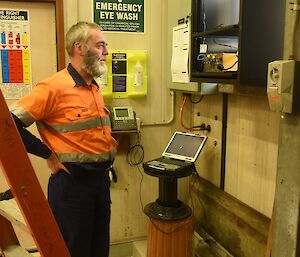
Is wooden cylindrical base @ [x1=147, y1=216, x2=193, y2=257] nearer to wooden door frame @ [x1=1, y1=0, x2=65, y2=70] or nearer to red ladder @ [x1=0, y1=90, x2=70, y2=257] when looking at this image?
wooden door frame @ [x1=1, y1=0, x2=65, y2=70]

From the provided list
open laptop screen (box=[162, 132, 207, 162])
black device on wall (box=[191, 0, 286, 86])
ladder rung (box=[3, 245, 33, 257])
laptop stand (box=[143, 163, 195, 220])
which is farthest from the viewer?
open laptop screen (box=[162, 132, 207, 162])

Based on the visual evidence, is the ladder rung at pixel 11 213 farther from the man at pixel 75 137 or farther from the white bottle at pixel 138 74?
the white bottle at pixel 138 74

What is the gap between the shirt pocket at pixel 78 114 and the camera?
1.99m

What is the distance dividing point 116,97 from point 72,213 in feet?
3.84

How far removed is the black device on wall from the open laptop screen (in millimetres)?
477

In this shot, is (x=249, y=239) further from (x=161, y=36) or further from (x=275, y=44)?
(x=161, y=36)

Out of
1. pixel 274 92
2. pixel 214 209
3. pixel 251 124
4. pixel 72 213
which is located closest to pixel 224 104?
pixel 251 124

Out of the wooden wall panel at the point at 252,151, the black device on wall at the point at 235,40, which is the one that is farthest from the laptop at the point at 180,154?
the black device on wall at the point at 235,40

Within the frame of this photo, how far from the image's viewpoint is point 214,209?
9.29ft

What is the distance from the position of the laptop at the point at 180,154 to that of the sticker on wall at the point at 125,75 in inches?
20.9

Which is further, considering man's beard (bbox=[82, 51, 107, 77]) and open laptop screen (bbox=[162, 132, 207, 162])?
open laptop screen (bbox=[162, 132, 207, 162])

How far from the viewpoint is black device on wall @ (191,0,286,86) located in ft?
6.05

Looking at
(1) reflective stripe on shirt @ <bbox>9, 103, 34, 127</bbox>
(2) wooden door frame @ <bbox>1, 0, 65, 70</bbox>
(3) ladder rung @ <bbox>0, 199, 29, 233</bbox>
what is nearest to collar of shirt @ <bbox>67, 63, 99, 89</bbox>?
(1) reflective stripe on shirt @ <bbox>9, 103, 34, 127</bbox>

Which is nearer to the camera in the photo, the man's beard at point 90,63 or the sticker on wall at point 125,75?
the man's beard at point 90,63
